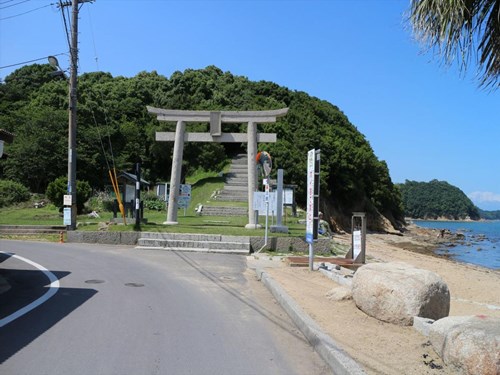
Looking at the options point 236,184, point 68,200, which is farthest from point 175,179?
point 236,184

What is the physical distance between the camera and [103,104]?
55.7m

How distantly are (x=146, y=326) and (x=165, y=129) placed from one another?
4434 centimetres

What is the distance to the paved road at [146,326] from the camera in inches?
209

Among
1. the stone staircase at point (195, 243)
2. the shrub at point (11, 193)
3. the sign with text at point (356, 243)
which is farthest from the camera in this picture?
the shrub at point (11, 193)

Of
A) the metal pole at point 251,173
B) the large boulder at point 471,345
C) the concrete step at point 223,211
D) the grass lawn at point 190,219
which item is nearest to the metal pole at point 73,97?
the grass lawn at point 190,219

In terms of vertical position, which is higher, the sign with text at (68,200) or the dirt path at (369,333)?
the sign with text at (68,200)

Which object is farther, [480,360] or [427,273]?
[427,273]

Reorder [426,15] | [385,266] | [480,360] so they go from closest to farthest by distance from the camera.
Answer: [480,360] < [426,15] < [385,266]

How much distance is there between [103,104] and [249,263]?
46241mm

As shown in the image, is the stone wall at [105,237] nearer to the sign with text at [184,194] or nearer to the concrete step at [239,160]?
the sign with text at [184,194]

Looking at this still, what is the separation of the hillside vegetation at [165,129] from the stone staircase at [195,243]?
2105cm

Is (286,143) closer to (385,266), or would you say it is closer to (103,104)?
(103,104)

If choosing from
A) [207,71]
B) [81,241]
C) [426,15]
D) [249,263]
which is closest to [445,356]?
[426,15]

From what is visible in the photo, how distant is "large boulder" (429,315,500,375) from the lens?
15.1 feet
